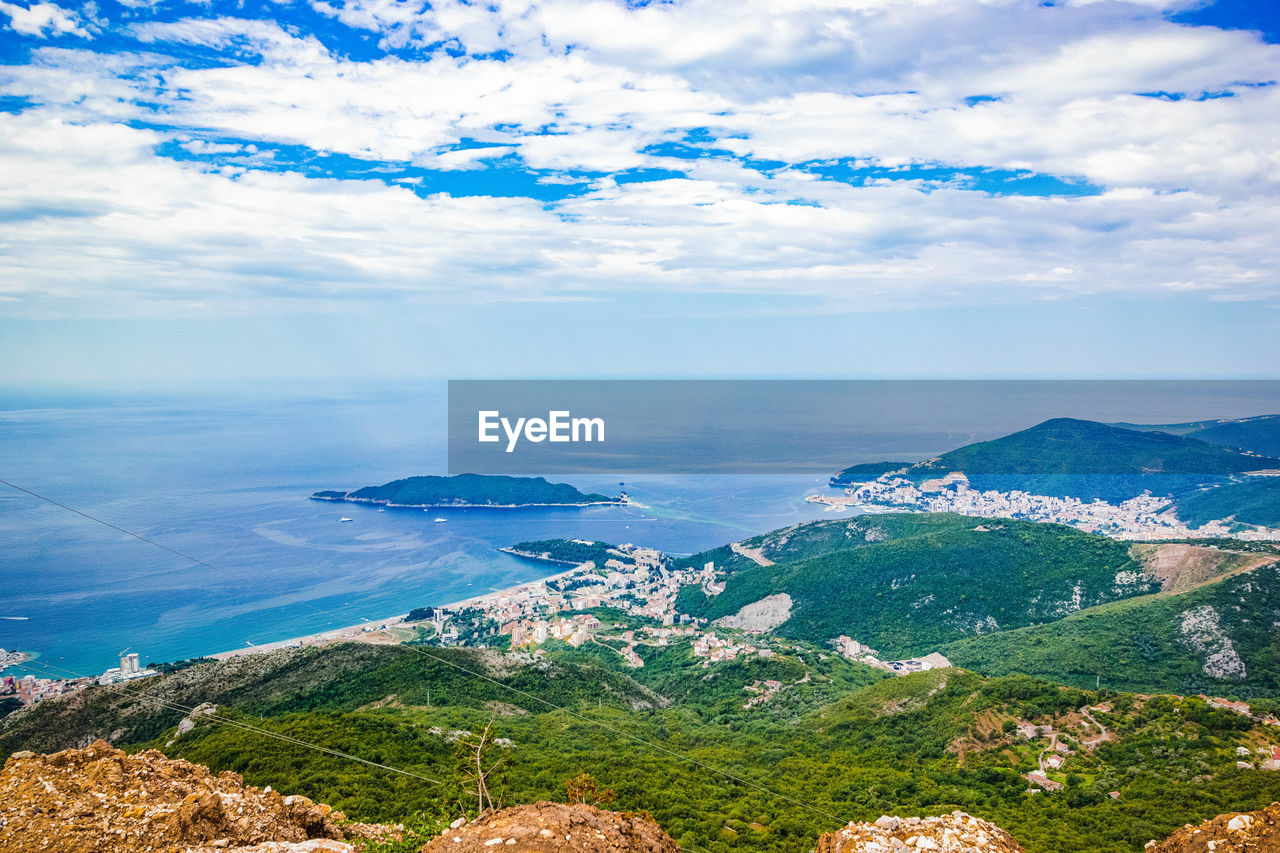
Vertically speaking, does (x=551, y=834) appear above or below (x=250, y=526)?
above

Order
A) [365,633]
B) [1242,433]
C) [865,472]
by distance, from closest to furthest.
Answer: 1. [365,633]
2. [865,472]
3. [1242,433]

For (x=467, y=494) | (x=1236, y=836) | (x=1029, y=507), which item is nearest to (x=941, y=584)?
(x=1236, y=836)

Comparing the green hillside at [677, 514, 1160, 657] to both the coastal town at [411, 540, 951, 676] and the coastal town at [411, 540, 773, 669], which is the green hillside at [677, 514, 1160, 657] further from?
the coastal town at [411, 540, 773, 669]

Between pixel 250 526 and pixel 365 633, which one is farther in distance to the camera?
pixel 250 526

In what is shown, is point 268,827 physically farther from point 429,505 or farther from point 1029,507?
point 1029,507

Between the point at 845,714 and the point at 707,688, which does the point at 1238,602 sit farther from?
the point at 707,688

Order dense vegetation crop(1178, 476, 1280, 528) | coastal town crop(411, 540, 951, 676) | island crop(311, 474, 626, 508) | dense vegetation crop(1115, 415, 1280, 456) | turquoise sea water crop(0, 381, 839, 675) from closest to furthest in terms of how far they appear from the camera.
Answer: coastal town crop(411, 540, 951, 676) → turquoise sea water crop(0, 381, 839, 675) → dense vegetation crop(1178, 476, 1280, 528) → island crop(311, 474, 626, 508) → dense vegetation crop(1115, 415, 1280, 456)

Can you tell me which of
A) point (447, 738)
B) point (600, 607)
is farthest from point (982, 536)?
point (447, 738)

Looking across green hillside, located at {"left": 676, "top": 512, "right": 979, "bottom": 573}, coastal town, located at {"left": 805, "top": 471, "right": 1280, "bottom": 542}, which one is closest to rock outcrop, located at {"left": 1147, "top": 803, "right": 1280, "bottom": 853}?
green hillside, located at {"left": 676, "top": 512, "right": 979, "bottom": 573}
